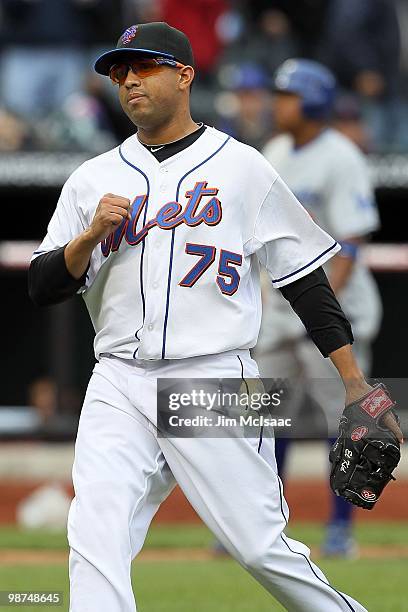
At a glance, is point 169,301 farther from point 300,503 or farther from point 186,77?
point 300,503

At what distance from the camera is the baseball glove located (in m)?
3.55

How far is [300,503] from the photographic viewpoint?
9.26 m

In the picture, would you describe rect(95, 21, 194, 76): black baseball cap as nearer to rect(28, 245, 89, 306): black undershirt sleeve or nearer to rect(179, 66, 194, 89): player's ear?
rect(179, 66, 194, 89): player's ear

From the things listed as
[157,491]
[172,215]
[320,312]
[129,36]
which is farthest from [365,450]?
[129,36]

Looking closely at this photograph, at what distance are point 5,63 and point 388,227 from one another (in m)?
3.47

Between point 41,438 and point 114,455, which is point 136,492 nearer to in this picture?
point 114,455

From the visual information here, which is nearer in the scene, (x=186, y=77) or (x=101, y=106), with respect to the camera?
(x=186, y=77)

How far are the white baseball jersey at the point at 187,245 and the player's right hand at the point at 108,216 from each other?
0.56 feet

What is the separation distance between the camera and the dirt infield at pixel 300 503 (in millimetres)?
8961

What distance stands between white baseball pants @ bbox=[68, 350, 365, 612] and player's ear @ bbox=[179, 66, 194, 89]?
30.7 inches

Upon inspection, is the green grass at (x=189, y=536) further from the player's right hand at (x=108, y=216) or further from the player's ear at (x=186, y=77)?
the player's right hand at (x=108, y=216)

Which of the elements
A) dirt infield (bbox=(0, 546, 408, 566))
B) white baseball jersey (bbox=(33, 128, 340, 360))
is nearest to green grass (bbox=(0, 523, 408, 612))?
dirt infield (bbox=(0, 546, 408, 566))

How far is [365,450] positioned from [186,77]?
1171 millimetres

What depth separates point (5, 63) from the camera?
11.1m
